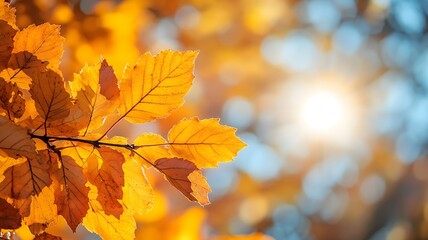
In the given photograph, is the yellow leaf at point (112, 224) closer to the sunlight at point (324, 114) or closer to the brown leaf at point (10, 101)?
the brown leaf at point (10, 101)

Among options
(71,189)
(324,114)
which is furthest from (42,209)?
(324,114)

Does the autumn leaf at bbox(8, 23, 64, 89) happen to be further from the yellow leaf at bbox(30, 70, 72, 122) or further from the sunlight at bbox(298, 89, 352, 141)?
the sunlight at bbox(298, 89, 352, 141)

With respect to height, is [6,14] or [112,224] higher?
[6,14]

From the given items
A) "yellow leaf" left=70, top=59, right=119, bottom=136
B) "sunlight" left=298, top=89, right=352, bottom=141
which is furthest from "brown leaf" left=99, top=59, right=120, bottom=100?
"sunlight" left=298, top=89, right=352, bottom=141

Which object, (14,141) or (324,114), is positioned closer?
(14,141)

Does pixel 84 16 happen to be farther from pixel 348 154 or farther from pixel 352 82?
pixel 348 154

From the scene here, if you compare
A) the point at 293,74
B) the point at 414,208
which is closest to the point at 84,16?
the point at 293,74

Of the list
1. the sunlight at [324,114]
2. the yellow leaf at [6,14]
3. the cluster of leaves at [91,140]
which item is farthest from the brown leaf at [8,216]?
the sunlight at [324,114]

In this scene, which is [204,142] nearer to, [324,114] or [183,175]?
[183,175]
